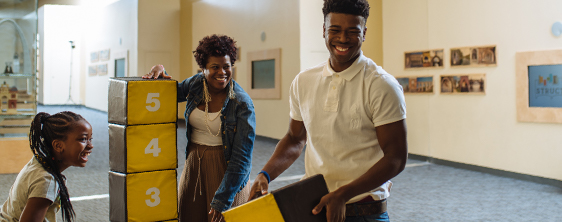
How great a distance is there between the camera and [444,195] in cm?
580

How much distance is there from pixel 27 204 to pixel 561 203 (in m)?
5.41

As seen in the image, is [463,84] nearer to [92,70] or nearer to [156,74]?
[156,74]

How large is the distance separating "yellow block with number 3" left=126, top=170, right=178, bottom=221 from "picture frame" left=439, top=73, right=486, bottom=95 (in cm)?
588

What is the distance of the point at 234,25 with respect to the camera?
40.5ft

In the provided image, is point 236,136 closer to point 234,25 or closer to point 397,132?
point 397,132

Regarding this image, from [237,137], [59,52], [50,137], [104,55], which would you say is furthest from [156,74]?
[59,52]

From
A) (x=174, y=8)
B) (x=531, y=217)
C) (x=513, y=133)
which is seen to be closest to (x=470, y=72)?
(x=513, y=133)

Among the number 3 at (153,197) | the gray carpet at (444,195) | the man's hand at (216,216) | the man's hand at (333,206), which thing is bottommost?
the gray carpet at (444,195)

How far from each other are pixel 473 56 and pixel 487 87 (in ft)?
1.69

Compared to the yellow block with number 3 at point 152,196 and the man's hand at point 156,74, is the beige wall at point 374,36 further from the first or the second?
the yellow block with number 3 at point 152,196

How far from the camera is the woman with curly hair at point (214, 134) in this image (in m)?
2.62

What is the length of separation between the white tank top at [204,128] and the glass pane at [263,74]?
7976mm

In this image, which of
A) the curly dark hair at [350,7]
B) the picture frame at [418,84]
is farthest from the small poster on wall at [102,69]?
the curly dark hair at [350,7]

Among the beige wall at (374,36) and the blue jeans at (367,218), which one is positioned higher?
the beige wall at (374,36)
